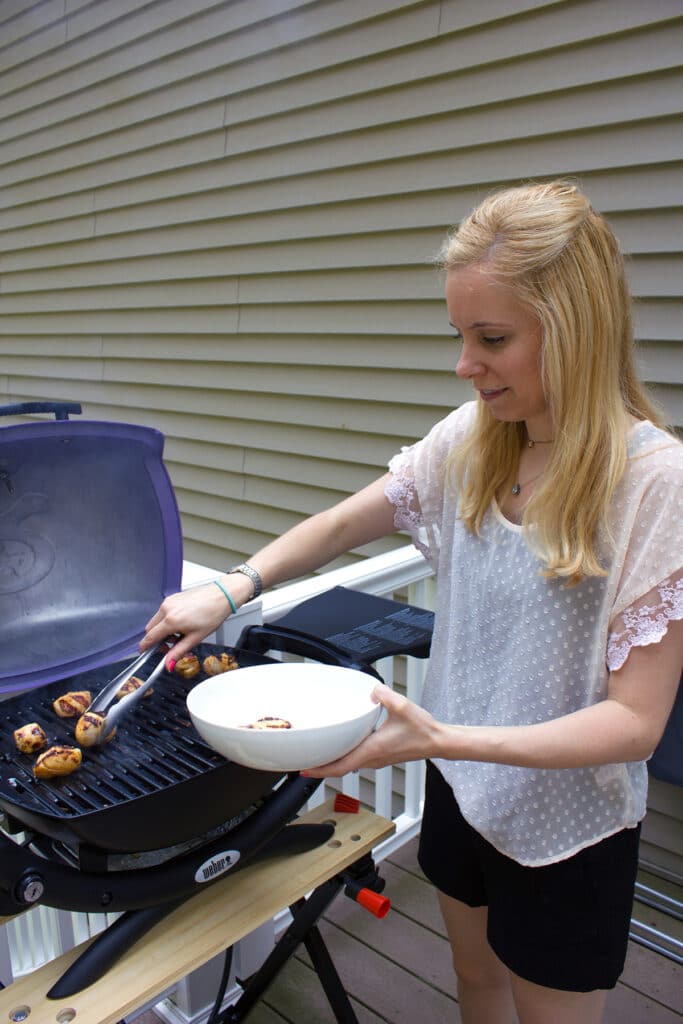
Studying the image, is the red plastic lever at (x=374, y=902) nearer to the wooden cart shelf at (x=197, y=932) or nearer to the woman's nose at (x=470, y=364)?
the wooden cart shelf at (x=197, y=932)

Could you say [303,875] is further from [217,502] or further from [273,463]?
[217,502]

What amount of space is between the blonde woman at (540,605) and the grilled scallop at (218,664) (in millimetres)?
51

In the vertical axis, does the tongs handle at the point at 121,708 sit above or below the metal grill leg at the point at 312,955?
above

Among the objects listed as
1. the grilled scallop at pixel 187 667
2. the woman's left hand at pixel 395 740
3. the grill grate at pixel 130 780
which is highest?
the woman's left hand at pixel 395 740

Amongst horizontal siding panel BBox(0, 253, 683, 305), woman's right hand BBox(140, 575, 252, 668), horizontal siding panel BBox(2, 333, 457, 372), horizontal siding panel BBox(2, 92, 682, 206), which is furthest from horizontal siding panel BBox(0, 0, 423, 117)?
woman's right hand BBox(140, 575, 252, 668)

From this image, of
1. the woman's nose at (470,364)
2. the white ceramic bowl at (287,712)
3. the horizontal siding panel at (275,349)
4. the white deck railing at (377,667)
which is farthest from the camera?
the horizontal siding panel at (275,349)

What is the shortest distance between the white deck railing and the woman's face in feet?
2.39

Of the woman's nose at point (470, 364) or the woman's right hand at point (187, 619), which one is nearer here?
the woman's nose at point (470, 364)

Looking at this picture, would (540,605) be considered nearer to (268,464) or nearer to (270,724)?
(270,724)

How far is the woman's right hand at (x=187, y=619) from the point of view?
1.29 m

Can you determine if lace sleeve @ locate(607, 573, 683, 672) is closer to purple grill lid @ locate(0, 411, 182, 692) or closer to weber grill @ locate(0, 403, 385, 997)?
weber grill @ locate(0, 403, 385, 997)

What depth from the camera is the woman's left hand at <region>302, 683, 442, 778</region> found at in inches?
39.4

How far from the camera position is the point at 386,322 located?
316 cm

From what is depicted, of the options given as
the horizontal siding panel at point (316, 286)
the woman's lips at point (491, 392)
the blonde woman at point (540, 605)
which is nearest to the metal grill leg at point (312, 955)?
the blonde woman at point (540, 605)
